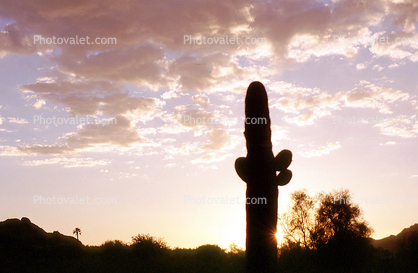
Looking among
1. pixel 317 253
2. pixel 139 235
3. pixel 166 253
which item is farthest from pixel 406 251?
pixel 139 235

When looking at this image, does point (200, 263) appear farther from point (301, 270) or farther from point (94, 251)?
point (94, 251)

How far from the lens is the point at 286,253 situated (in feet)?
86.1

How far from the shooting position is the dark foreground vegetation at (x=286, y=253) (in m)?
22.5

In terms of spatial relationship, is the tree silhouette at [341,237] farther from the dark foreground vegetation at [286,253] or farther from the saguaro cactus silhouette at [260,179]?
the saguaro cactus silhouette at [260,179]

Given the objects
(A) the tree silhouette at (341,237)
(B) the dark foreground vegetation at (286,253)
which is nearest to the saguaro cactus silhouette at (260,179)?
(B) the dark foreground vegetation at (286,253)

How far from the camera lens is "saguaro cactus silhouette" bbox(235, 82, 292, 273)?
7716 millimetres

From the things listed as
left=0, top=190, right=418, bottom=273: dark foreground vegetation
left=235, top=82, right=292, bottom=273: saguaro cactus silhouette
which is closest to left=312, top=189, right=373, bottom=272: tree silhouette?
left=0, top=190, right=418, bottom=273: dark foreground vegetation

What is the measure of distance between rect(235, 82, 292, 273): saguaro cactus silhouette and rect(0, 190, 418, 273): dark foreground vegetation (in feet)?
50.6

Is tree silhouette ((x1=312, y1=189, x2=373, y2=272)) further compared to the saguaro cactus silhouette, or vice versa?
tree silhouette ((x1=312, y1=189, x2=373, y2=272))

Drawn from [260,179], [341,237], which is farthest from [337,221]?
[260,179]

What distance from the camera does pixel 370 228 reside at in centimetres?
2875

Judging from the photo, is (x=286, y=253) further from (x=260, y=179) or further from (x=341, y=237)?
(x=260, y=179)

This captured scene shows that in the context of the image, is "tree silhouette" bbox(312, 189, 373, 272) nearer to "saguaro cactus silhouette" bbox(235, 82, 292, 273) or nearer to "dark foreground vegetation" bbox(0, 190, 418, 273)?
"dark foreground vegetation" bbox(0, 190, 418, 273)

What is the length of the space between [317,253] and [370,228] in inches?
281
